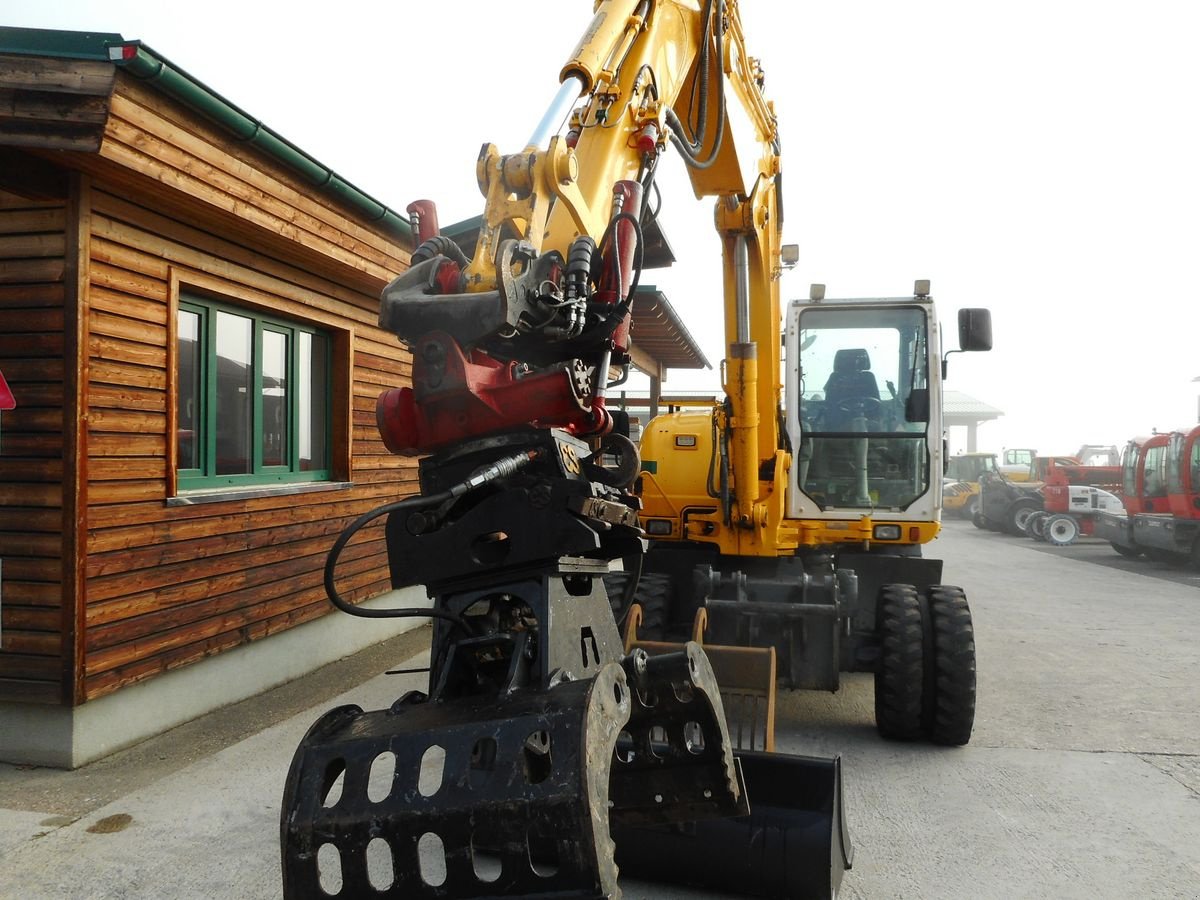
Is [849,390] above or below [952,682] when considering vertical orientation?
above

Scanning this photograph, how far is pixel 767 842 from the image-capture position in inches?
124

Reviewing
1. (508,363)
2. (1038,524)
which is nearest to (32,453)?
Answer: (508,363)

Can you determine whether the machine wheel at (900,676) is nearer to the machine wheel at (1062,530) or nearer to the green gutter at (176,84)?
the green gutter at (176,84)

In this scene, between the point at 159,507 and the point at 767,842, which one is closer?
the point at 767,842

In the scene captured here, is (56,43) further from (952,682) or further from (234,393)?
(952,682)

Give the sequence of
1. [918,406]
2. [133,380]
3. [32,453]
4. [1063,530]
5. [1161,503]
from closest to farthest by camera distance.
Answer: [32,453] → [133,380] → [918,406] → [1161,503] → [1063,530]

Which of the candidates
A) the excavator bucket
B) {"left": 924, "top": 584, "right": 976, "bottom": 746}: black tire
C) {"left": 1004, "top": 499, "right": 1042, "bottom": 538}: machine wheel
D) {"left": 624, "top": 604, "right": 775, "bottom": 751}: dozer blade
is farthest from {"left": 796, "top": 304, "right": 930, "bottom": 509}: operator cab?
{"left": 1004, "top": 499, "right": 1042, "bottom": 538}: machine wheel

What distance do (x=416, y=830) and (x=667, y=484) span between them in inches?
175

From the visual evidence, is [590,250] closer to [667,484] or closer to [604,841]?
[604,841]

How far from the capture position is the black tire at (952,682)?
4.83 m

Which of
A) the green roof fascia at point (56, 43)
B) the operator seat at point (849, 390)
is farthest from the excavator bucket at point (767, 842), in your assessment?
the green roof fascia at point (56, 43)

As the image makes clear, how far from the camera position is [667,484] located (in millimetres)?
6059

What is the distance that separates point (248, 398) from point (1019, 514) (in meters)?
21.8

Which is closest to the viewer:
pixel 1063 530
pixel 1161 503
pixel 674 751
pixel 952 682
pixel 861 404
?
pixel 674 751
